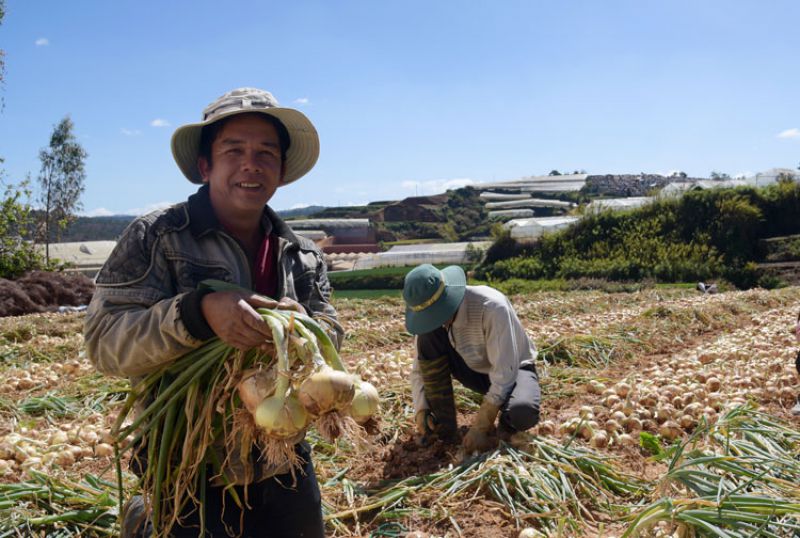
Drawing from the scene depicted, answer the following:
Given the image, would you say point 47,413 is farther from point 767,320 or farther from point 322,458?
point 767,320

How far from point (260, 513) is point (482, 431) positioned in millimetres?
1412

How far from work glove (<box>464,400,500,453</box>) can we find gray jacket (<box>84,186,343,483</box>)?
1.34 metres

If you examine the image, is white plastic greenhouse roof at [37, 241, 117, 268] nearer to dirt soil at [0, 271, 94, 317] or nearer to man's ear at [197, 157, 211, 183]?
dirt soil at [0, 271, 94, 317]

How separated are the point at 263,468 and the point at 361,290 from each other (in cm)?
1444

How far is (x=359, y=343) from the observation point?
604cm

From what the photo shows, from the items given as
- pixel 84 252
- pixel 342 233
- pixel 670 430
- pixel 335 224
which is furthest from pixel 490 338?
pixel 84 252

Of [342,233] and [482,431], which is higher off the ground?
[342,233]

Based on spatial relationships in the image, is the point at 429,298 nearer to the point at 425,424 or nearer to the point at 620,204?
the point at 425,424

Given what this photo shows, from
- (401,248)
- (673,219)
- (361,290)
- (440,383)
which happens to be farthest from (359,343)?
(401,248)

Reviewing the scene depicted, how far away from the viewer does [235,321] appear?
4.27ft

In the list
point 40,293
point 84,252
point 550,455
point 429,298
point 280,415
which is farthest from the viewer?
point 84,252

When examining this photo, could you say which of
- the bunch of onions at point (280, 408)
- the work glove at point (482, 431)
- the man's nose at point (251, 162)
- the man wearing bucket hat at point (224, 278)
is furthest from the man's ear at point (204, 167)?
the work glove at point (482, 431)

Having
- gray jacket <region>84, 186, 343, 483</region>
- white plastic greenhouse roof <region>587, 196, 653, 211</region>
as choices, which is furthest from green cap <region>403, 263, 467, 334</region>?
white plastic greenhouse roof <region>587, 196, 653, 211</region>

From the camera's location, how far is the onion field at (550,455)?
5.65 ft
